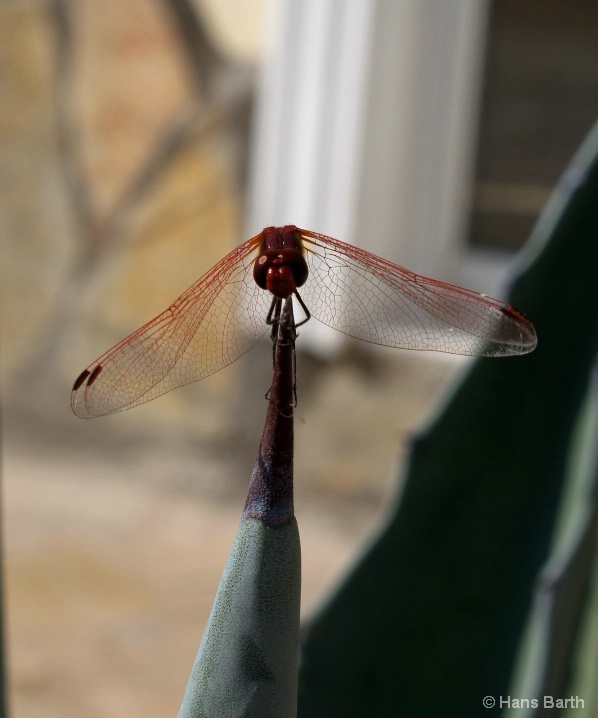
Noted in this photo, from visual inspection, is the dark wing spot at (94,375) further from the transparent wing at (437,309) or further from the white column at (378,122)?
the white column at (378,122)

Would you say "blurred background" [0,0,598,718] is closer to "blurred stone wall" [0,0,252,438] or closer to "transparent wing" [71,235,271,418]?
"blurred stone wall" [0,0,252,438]

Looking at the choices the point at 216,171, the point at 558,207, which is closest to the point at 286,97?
the point at 216,171

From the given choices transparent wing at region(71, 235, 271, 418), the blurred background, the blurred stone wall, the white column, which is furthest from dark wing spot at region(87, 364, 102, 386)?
the blurred stone wall

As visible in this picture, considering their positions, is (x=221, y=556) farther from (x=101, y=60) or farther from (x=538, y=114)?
(x=101, y=60)

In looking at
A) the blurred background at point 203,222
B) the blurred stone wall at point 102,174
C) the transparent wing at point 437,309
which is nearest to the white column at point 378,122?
the blurred background at point 203,222

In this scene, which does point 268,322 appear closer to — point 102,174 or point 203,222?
point 203,222

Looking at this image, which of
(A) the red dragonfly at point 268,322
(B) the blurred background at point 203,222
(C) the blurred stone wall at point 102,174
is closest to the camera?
(A) the red dragonfly at point 268,322
